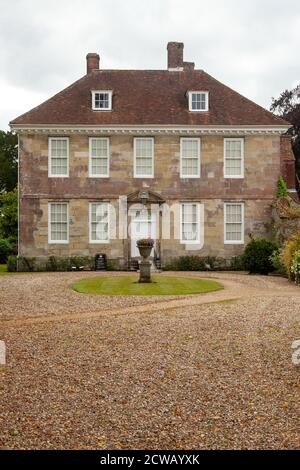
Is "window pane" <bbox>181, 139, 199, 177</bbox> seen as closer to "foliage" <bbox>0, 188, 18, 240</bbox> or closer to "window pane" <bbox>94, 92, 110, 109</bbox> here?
"window pane" <bbox>94, 92, 110, 109</bbox>

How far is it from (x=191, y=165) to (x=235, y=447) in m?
25.4

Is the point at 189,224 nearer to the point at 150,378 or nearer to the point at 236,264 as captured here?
the point at 236,264

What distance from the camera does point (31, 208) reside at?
1201 inches

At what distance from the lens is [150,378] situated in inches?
333

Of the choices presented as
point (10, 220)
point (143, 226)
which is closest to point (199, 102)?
point (143, 226)

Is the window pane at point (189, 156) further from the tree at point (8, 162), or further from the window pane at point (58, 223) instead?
the tree at point (8, 162)

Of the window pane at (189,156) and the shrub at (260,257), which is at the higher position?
the window pane at (189,156)

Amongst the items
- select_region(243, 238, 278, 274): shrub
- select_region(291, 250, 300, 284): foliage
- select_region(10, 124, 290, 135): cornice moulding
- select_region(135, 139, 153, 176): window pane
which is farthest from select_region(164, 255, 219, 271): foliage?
select_region(291, 250, 300, 284): foliage

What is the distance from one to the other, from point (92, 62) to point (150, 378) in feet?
91.9

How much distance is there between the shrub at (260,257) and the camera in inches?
1063

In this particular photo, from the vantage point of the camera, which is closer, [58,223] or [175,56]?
[58,223]

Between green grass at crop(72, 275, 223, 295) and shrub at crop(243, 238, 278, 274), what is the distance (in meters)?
5.71

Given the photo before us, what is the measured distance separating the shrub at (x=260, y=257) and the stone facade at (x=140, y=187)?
3316 mm

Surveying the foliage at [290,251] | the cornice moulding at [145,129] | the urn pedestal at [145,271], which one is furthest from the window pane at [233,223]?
the urn pedestal at [145,271]
